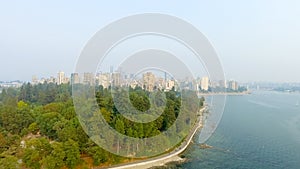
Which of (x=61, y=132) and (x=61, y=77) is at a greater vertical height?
(x=61, y=77)

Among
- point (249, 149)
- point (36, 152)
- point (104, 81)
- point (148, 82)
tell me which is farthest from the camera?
point (148, 82)

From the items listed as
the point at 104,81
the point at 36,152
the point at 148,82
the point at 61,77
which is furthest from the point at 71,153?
the point at 61,77

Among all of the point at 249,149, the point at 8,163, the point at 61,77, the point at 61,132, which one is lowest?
the point at 249,149

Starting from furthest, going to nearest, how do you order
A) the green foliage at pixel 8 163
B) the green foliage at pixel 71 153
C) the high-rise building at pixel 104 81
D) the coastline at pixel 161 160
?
the high-rise building at pixel 104 81 → the coastline at pixel 161 160 → the green foliage at pixel 71 153 → the green foliage at pixel 8 163

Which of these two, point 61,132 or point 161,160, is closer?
point 61,132

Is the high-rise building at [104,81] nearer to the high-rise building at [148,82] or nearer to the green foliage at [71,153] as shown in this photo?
the high-rise building at [148,82]

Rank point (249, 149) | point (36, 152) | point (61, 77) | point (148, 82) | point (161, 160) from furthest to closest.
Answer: point (61, 77), point (148, 82), point (249, 149), point (161, 160), point (36, 152)

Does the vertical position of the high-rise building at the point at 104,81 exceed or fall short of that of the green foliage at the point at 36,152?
it exceeds it

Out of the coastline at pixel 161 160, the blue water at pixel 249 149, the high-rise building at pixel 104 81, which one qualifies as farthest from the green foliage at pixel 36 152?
the high-rise building at pixel 104 81

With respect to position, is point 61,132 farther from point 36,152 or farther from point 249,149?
point 249,149

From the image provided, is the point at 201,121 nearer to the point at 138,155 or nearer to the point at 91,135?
the point at 138,155

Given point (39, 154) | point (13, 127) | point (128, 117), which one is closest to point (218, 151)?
point (128, 117)
